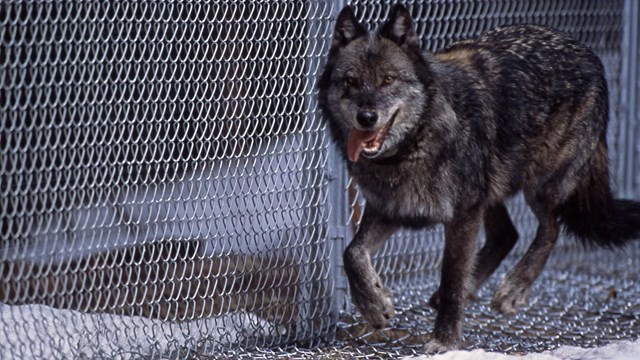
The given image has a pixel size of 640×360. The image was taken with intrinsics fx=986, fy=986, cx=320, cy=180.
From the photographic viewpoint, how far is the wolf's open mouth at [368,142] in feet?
15.0

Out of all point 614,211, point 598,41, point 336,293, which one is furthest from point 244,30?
point 598,41

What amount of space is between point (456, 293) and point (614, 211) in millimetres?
1408

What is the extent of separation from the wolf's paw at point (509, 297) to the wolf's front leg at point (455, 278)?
17.4 inches

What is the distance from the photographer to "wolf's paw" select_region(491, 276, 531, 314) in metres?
5.24

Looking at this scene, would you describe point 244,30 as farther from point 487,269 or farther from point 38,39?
point 487,269

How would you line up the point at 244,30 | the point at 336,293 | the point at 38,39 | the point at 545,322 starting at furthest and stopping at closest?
the point at 545,322, the point at 336,293, the point at 244,30, the point at 38,39

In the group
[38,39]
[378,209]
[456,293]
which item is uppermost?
[38,39]

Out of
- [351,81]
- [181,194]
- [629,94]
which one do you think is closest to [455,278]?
[351,81]

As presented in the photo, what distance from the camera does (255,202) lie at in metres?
5.02

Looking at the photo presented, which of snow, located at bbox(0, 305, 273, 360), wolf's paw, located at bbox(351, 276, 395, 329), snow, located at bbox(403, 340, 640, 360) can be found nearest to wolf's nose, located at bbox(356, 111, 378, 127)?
wolf's paw, located at bbox(351, 276, 395, 329)

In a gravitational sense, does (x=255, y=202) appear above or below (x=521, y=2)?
below

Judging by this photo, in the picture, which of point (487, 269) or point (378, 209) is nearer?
point (378, 209)

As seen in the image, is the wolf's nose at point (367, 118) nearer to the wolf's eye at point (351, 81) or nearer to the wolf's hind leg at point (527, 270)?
the wolf's eye at point (351, 81)

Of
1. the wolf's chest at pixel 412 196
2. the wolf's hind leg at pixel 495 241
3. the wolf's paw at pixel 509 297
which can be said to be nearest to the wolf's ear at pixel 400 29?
the wolf's chest at pixel 412 196
